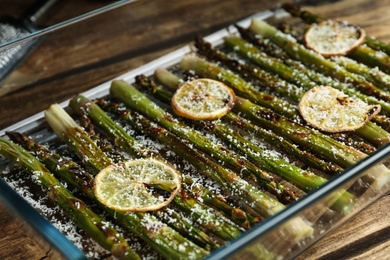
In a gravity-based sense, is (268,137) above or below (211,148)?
below

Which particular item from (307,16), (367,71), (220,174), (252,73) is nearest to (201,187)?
(220,174)

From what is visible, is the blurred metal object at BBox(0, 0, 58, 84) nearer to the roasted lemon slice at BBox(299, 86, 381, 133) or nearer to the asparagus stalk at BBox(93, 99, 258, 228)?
the asparagus stalk at BBox(93, 99, 258, 228)

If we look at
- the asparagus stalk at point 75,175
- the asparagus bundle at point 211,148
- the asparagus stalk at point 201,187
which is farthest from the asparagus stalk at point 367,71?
the asparagus stalk at point 75,175

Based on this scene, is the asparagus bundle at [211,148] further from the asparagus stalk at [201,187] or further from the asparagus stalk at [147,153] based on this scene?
the asparagus stalk at [147,153]

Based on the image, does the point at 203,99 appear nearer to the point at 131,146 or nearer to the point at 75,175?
the point at 131,146

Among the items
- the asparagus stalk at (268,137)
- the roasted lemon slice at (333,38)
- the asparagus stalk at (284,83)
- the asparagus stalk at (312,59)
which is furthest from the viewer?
the roasted lemon slice at (333,38)

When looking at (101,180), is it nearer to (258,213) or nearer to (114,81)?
(258,213)

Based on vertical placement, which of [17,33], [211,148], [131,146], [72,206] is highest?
[17,33]
